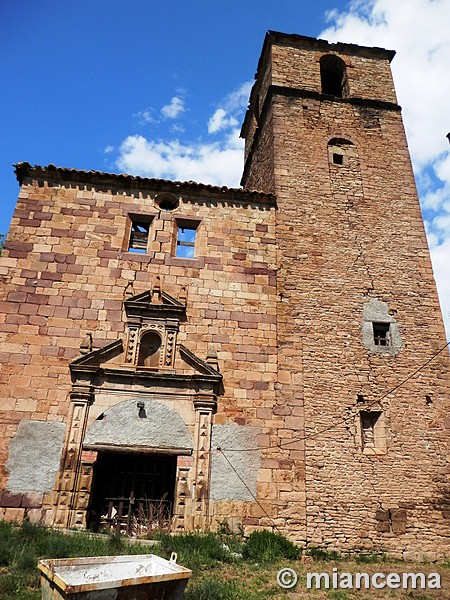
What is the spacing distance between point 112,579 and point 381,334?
7869mm

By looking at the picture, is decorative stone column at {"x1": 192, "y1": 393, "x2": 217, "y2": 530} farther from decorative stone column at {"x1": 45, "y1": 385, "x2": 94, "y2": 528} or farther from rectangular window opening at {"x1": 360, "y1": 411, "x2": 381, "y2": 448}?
rectangular window opening at {"x1": 360, "y1": 411, "x2": 381, "y2": 448}

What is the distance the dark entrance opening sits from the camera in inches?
335

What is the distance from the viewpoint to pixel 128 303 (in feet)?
32.2

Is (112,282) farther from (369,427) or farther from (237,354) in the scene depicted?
(369,427)

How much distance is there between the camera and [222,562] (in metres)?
7.23

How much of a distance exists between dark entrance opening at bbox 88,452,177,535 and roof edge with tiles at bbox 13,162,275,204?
635 cm

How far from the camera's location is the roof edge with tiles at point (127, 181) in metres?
10.9

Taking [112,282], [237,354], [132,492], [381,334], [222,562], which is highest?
[112,282]

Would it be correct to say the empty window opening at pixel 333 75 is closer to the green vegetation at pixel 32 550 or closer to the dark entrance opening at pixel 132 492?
the dark entrance opening at pixel 132 492

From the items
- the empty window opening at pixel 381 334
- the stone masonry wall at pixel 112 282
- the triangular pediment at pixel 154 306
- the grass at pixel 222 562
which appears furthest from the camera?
the empty window opening at pixel 381 334

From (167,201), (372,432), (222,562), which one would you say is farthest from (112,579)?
(167,201)

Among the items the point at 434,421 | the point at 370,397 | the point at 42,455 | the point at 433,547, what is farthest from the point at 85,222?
the point at 433,547

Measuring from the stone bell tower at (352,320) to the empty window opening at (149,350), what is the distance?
2677 millimetres

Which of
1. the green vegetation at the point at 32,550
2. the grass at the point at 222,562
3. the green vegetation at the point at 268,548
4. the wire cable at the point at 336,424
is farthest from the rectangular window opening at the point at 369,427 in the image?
the green vegetation at the point at 32,550
